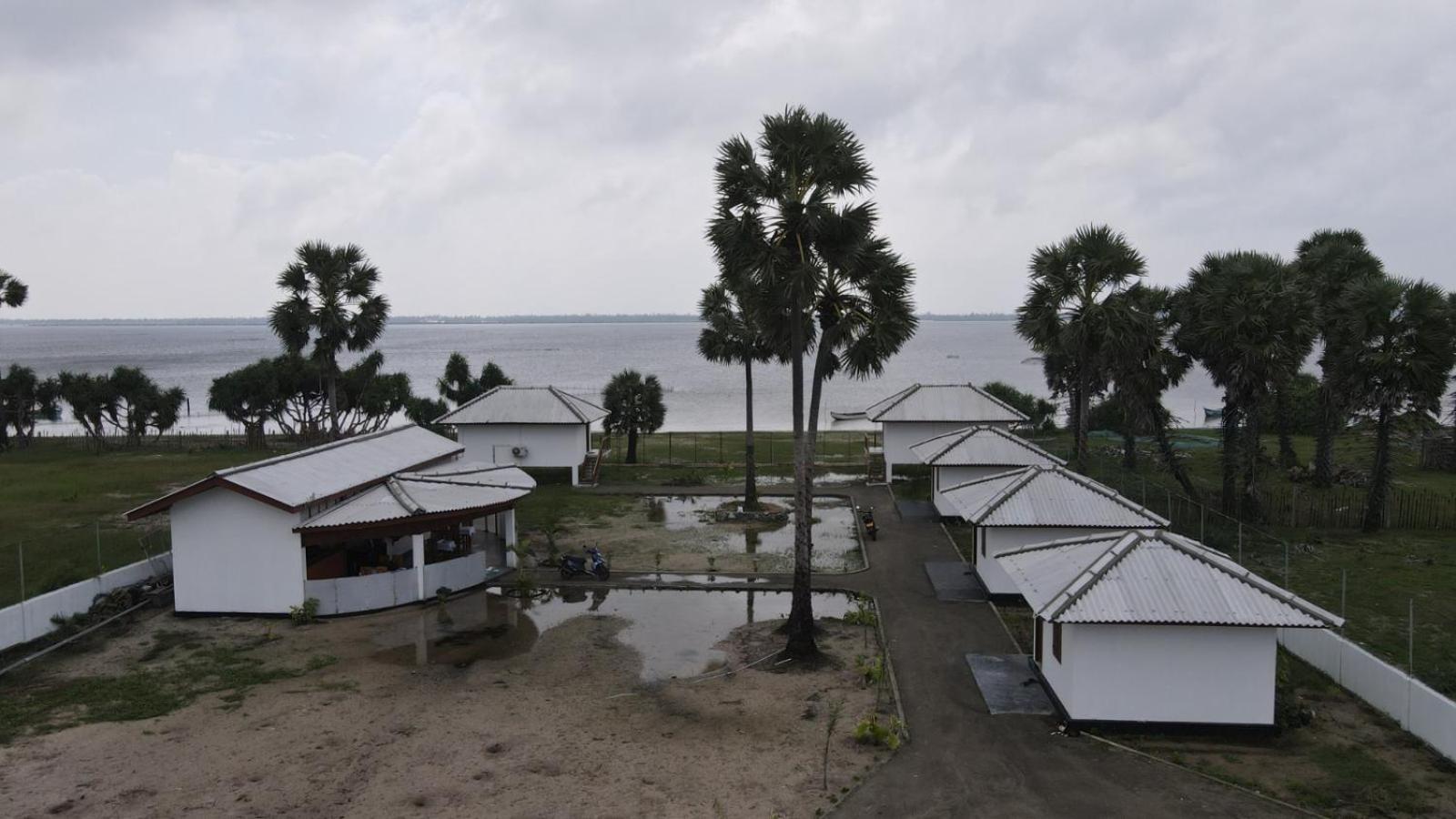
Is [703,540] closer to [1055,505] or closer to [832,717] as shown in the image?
[1055,505]

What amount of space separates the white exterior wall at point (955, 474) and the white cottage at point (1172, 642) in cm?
1540

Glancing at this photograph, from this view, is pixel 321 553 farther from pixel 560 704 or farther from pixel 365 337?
pixel 365 337

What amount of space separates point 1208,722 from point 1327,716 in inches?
87.8

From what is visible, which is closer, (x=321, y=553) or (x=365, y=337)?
(x=321, y=553)

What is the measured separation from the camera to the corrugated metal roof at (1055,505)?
21766 millimetres

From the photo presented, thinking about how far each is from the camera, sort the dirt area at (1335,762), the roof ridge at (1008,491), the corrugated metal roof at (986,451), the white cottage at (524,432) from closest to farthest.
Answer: the dirt area at (1335,762) → the roof ridge at (1008,491) → the corrugated metal roof at (986,451) → the white cottage at (524,432)

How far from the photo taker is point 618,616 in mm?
21375

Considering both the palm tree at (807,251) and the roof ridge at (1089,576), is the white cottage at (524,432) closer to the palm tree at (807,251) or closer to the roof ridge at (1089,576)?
the palm tree at (807,251)

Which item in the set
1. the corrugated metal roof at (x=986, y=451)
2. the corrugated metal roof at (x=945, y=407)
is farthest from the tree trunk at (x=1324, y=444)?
the corrugated metal roof at (x=945, y=407)

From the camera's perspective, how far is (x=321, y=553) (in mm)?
23062

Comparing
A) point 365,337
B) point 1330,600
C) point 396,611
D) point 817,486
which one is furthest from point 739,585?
point 365,337

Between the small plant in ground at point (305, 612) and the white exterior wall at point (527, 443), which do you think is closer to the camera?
the small plant in ground at point (305, 612)

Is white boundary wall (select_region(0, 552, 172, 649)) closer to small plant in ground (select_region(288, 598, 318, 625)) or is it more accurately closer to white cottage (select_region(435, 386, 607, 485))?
small plant in ground (select_region(288, 598, 318, 625))

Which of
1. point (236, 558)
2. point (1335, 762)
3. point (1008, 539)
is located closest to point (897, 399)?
point (1008, 539)
